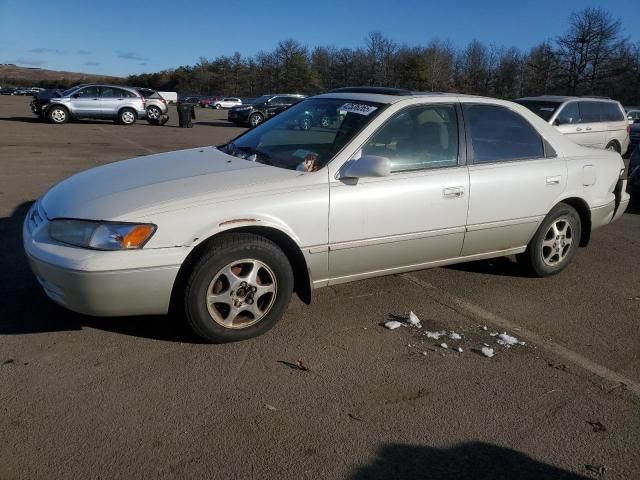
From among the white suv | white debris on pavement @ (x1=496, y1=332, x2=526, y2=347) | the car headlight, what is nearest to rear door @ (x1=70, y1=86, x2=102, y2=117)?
the car headlight

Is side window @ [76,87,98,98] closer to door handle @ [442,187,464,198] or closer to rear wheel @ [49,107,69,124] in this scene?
rear wheel @ [49,107,69,124]

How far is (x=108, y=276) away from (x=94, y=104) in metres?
21.6

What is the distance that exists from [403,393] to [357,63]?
88.0m

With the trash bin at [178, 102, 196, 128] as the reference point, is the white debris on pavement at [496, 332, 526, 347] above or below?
below

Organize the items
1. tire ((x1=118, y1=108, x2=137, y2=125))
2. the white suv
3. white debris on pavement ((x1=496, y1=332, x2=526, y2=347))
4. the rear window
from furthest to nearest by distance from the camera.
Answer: the white suv → tire ((x1=118, y1=108, x2=137, y2=125)) → the rear window → white debris on pavement ((x1=496, y1=332, x2=526, y2=347))

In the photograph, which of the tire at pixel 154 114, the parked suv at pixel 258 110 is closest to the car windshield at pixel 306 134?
the tire at pixel 154 114

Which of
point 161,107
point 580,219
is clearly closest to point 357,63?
point 161,107

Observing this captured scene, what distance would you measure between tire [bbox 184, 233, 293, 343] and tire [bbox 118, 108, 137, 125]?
2157cm

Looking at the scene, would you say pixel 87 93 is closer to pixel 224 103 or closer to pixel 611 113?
pixel 611 113

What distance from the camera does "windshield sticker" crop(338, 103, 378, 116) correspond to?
3.98 meters

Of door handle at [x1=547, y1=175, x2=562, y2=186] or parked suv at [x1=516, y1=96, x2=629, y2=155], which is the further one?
parked suv at [x1=516, y1=96, x2=629, y2=155]

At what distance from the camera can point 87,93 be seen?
22.4 metres

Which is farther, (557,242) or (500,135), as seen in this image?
(557,242)

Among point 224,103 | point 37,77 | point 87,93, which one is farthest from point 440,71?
point 37,77
